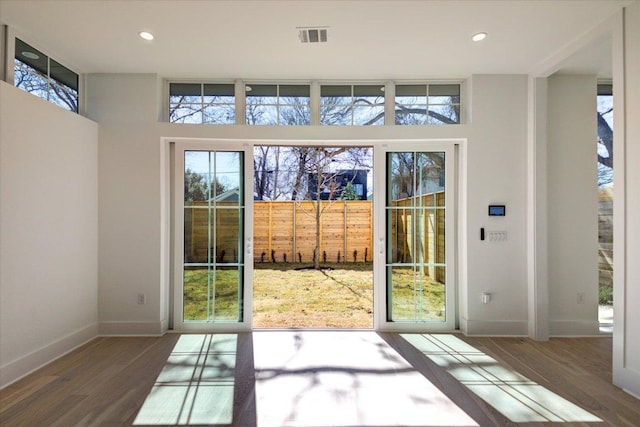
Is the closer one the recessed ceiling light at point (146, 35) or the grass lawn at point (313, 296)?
the recessed ceiling light at point (146, 35)

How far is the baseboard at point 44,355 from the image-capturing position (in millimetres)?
2721

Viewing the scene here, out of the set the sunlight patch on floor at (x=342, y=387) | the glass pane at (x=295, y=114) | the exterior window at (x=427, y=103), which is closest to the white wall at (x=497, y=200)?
the exterior window at (x=427, y=103)

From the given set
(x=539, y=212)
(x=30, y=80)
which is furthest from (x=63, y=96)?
(x=539, y=212)

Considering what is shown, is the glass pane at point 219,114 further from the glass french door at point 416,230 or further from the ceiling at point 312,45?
the glass french door at point 416,230

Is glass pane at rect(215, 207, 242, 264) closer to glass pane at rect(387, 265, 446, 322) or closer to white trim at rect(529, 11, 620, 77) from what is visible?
glass pane at rect(387, 265, 446, 322)

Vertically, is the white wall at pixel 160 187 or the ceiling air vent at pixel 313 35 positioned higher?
the ceiling air vent at pixel 313 35

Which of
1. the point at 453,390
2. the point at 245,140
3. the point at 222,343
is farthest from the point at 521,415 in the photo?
the point at 245,140

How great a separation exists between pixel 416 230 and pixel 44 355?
3.79m

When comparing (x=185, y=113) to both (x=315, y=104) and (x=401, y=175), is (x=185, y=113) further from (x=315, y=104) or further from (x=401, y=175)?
(x=401, y=175)

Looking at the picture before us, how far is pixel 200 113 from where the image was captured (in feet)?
13.1

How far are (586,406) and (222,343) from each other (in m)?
3.06

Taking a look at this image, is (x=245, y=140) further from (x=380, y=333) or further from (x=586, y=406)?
(x=586, y=406)

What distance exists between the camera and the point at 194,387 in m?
2.69

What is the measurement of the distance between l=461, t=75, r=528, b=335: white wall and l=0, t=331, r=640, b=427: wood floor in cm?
30
